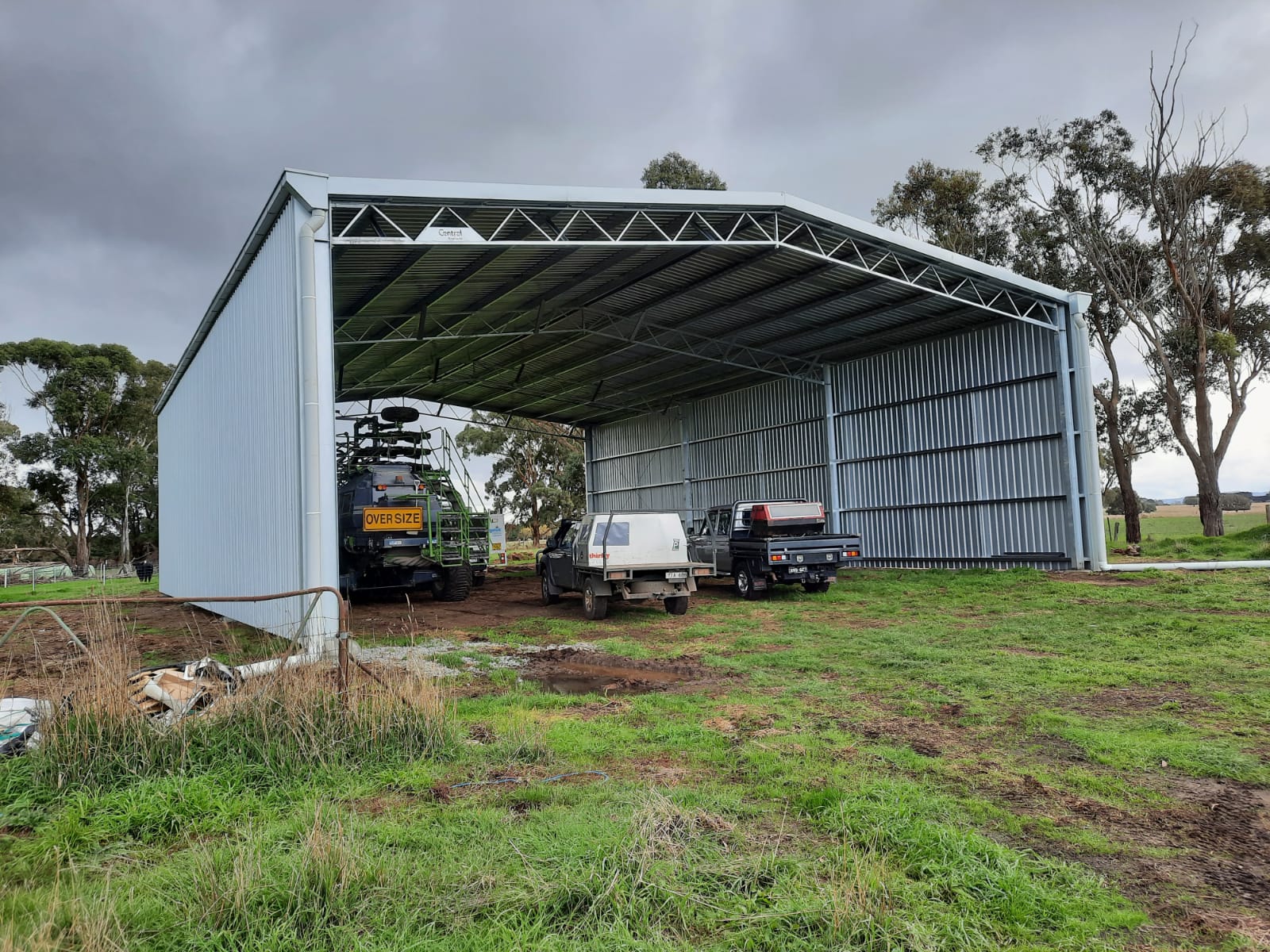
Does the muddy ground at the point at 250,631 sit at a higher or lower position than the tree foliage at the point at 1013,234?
lower

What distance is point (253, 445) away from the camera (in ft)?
42.8

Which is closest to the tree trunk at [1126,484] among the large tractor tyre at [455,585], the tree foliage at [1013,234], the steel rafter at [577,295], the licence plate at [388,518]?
the tree foliage at [1013,234]

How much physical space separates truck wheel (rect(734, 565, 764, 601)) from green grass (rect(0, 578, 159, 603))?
53.6 feet

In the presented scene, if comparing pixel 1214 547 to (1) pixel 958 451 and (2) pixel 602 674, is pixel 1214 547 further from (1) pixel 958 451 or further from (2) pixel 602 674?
(2) pixel 602 674

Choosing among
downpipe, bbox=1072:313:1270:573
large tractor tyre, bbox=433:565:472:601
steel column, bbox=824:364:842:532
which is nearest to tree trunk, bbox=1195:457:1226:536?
downpipe, bbox=1072:313:1270:573

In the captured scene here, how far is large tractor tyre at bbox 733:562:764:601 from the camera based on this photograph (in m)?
16.1

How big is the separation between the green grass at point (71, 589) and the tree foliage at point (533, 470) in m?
18.8

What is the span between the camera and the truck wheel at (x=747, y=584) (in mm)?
16078

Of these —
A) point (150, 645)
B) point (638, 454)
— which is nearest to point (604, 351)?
point (638, 454)

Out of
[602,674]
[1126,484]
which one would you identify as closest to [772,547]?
[602,674]

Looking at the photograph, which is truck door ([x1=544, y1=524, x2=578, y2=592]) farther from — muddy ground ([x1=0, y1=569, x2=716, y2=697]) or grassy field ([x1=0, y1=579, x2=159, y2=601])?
grassy field ([x1=0, y1=579, x2=159, y2=601])

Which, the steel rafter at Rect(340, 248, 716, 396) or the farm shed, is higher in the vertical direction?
the steel rafter at Rect(340, 248, 716, 396)

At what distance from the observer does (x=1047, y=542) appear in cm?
1827

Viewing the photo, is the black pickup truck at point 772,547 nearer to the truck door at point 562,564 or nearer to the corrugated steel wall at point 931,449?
the truck door at point 562,564
